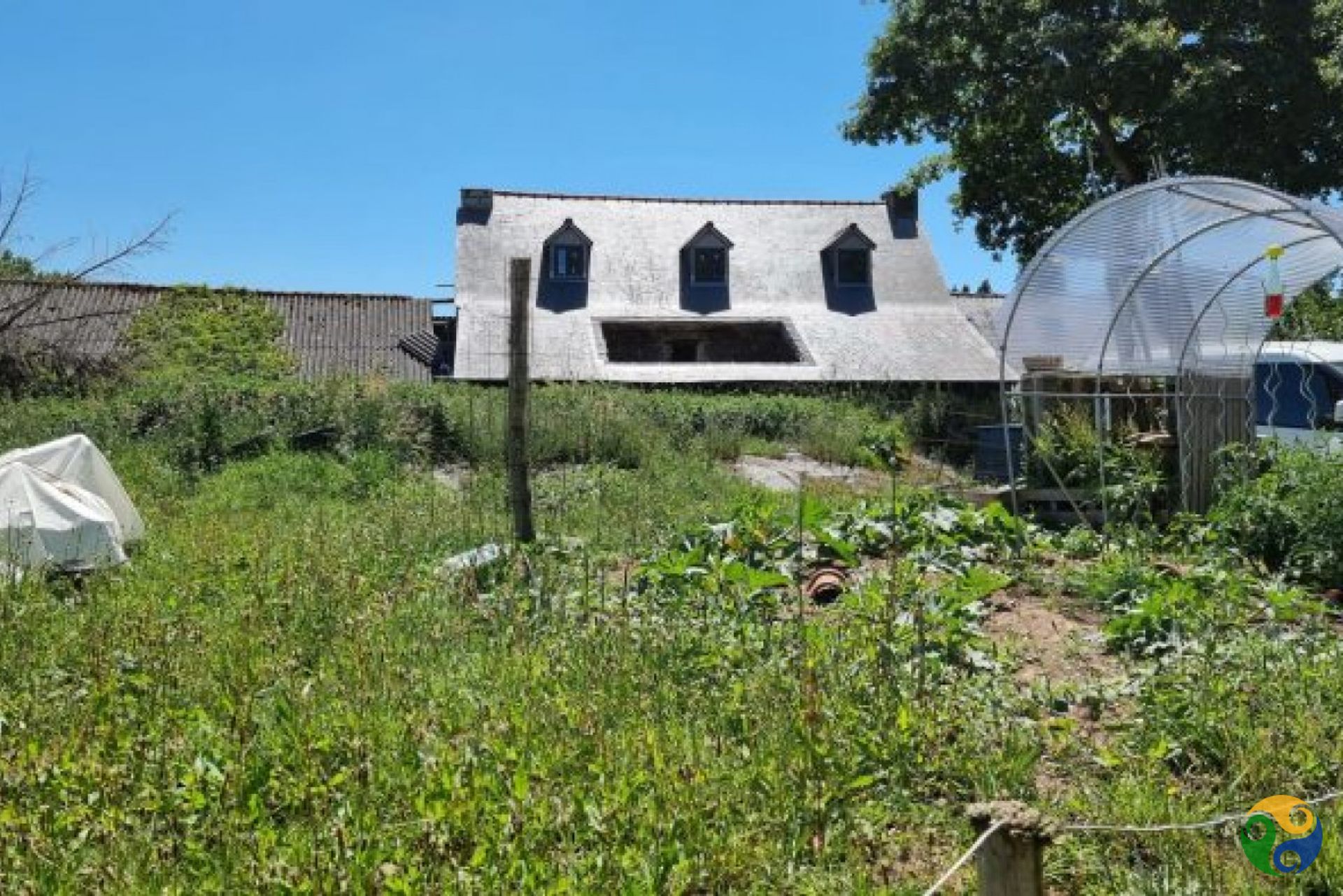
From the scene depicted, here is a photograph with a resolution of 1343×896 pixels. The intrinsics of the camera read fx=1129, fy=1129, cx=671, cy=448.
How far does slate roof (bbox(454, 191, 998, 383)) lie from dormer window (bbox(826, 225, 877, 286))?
0.84 ft

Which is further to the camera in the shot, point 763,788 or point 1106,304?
point 1106,304

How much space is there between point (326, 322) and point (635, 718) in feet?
97.9

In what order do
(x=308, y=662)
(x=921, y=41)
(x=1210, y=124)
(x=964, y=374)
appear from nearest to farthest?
(x=308, y=662), (x=1210, y=124), (x=921, y=41), (x=964, y=374)

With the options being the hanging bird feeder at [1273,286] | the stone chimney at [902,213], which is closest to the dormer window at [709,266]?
the stone chimney at [902,213]

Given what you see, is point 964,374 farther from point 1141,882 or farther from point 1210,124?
point 1141,882

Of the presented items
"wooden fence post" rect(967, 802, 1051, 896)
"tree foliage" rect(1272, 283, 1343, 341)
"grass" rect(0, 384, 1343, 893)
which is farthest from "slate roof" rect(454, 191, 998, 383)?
"wooden fence post" rect(967, 802, 1051, 896)

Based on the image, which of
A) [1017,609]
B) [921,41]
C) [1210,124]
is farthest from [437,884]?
[921,41]

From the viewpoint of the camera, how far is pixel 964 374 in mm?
27438

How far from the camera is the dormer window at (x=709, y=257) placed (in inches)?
1211

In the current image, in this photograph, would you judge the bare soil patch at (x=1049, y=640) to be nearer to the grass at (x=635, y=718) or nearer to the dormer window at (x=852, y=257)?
the grass at (x=635, y=718)

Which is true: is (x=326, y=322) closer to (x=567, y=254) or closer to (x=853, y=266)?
(x=567, y=254)

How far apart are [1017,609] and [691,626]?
205 cm

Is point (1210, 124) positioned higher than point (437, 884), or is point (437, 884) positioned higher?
point (1210, 124)

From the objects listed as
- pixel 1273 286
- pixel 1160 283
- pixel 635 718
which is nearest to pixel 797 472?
pixel 1160 283
